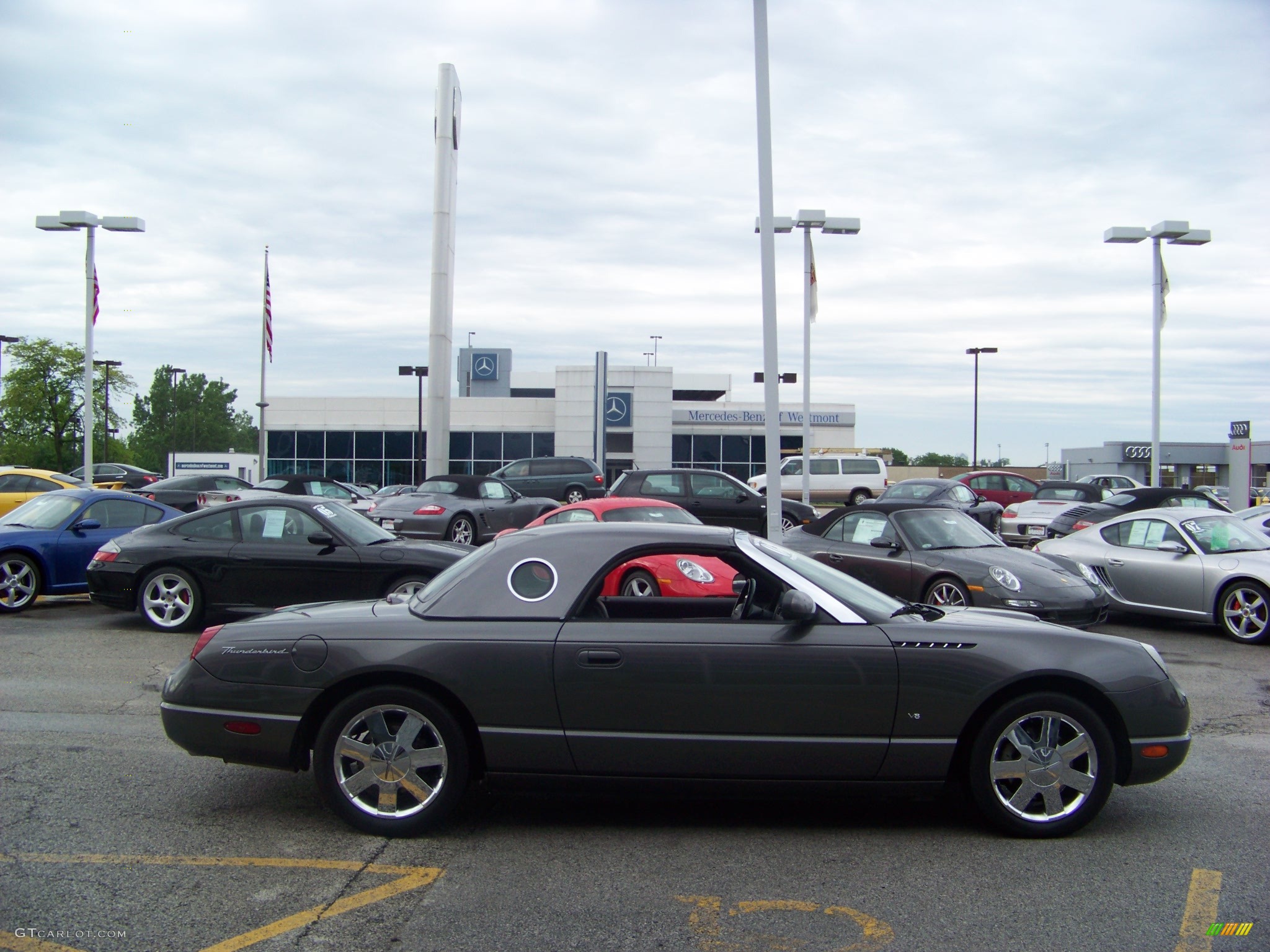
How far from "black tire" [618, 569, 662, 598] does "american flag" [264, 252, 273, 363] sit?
28374mm

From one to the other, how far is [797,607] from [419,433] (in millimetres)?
48313

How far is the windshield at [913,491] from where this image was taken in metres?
23.8

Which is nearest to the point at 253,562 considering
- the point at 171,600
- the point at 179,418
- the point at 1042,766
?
the point at 171,600

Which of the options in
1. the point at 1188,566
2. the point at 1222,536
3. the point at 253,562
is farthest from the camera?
the point at 1222,536

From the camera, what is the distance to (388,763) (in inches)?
177

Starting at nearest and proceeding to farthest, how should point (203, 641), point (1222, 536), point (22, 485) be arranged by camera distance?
point (203, 641)
point (1222, 536)
point (22, 485)

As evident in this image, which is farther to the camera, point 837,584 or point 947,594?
point 947,594

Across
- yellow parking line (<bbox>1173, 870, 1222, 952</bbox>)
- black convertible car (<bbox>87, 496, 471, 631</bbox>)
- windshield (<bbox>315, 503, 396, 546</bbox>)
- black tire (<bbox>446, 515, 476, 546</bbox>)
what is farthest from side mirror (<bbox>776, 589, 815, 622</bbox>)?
black tire (<bbox>446, 515, 476, 546</bbox>)

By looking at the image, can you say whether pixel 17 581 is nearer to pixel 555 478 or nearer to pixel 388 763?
pixel 388 763

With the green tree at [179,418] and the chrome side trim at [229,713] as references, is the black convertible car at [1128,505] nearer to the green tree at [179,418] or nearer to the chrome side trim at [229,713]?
the chrome side trim at [229,713]

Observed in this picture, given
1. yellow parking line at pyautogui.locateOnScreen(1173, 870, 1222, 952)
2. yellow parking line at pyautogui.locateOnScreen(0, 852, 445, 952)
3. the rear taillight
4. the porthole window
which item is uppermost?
the porthole window

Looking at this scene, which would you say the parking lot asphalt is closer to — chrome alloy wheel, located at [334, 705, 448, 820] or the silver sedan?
chrome alloy wheel, located at [334, 705, 448, 820]

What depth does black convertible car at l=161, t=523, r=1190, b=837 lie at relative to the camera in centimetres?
442

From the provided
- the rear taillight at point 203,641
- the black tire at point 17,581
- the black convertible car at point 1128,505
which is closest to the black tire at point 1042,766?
the rear taillight at point 203,641
